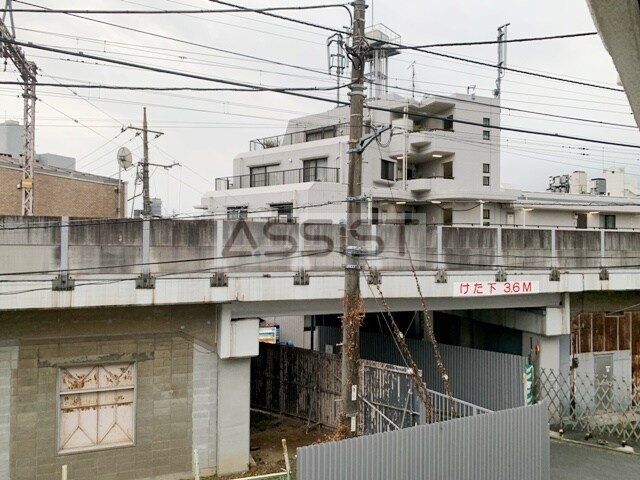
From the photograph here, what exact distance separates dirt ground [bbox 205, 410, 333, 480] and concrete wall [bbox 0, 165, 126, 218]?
14.1 metres

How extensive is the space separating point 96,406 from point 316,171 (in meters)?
21.5

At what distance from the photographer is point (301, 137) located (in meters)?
35.3

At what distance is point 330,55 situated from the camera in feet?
33.3

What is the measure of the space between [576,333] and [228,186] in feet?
84.1

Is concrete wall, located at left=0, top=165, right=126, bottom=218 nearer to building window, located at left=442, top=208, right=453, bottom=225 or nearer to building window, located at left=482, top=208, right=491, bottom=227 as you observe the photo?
building window, located at left=442, top=208, right=453, bottom=225

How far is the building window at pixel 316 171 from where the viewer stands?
99.7ft

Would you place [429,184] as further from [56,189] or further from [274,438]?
[56,189]

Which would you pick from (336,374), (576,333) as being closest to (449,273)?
(336,374)

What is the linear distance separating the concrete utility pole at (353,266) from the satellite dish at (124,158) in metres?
20.4

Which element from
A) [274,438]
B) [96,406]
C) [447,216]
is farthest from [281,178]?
[96,406]

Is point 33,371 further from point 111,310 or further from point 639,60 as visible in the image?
point 639,60

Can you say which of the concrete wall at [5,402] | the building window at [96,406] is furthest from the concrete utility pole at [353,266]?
the concrete wall at [5,402]

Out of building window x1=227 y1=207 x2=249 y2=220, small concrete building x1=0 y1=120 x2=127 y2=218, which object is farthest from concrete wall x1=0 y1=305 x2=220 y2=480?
small concrete building x1=0 y1=120 x2=127 y2=218

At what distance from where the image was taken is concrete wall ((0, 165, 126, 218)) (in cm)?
2261
